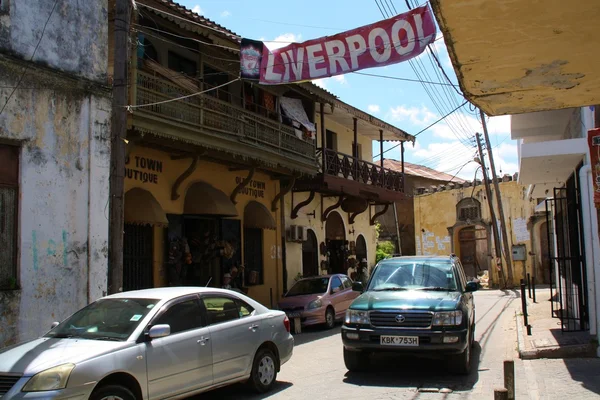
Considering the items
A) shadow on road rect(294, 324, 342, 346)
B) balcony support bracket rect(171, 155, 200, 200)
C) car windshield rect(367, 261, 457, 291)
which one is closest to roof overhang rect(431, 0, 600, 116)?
car windshield rect(367, 261, 457, 291)

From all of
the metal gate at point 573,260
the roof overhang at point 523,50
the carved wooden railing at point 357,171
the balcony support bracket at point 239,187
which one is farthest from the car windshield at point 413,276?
the carved wooden railing at point 357,171

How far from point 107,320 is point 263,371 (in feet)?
7.53

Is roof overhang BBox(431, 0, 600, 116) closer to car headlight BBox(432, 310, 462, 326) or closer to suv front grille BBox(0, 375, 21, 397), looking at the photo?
car headlight BBox(432, 310, 462, 326)

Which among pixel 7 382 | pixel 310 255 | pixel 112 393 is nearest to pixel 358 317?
pixel 112 393

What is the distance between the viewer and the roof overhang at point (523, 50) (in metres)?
4.67

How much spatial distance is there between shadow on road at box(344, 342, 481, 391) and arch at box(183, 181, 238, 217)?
22.5 feet

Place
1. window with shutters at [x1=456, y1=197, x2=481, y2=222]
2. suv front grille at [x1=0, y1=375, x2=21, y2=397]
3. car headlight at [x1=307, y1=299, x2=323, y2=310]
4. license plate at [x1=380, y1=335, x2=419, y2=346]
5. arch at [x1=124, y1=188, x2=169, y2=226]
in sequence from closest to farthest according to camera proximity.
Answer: suv front grille at [x1=0, y1=375, x2=21, y2=397] < license plate at [x1=380, y1=335, x2=419, y2=346] < arch at [x1=124, y1=188, x2=169, y2=226] < car headlight at [x1=307, y1=299, x2=323, y2=310] < window with shutters at [x1=456, y1=197, x2=481, y2=222]

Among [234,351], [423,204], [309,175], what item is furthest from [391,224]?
[234,351]

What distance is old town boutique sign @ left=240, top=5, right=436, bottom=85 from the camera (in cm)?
831

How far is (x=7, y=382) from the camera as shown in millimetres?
5355

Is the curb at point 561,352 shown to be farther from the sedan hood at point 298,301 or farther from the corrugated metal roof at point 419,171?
the corrugated metal roof at point 419,171

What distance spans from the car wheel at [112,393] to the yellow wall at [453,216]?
29.3 metres

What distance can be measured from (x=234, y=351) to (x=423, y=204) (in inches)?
1171

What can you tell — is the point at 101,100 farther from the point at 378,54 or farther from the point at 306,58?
the point at 378,54
